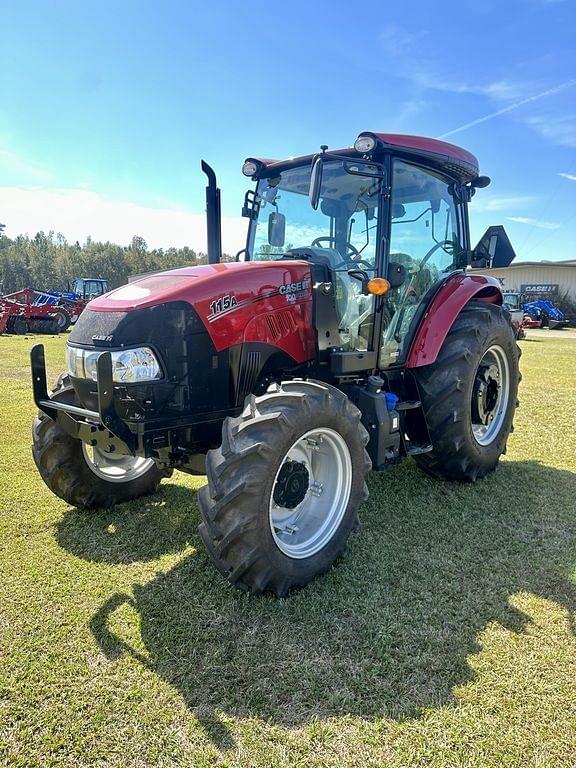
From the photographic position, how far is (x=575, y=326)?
34.4m

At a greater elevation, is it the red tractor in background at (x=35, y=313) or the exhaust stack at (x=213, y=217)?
the exhaust stack at (x=213, y=217)

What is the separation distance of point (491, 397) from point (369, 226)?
1915mm

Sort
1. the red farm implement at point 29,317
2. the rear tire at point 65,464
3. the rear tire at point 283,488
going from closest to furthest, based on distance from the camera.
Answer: the rear tire at point 283,488
the rear tire at point 65,464
the red farm implement at point 29,317

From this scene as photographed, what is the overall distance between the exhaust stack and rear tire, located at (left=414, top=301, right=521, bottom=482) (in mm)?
1818

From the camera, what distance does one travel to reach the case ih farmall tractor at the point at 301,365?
2697mm

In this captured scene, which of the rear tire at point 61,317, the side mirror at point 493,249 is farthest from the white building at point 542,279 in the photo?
the side mirror at point 493,249

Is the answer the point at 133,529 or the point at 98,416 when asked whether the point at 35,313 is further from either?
the point at 98,416

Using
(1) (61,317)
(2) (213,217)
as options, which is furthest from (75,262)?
(2) (213,217)

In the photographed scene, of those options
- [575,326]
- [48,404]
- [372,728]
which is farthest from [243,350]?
[575,326]

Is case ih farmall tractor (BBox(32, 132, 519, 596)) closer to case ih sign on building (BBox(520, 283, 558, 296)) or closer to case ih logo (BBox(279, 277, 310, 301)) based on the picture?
case ih logo (BBox(279, 277, 310, 301))

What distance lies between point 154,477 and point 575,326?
3659 centimetres

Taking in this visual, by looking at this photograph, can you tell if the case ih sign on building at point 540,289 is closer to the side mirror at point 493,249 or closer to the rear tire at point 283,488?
the side mirror at point 493,249

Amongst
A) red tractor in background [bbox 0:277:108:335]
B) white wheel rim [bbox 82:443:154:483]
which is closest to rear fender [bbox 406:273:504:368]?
white wheel rim [bbox 82:443:154:483]

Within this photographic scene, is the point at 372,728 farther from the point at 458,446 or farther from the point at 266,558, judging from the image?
the point at 458,446
